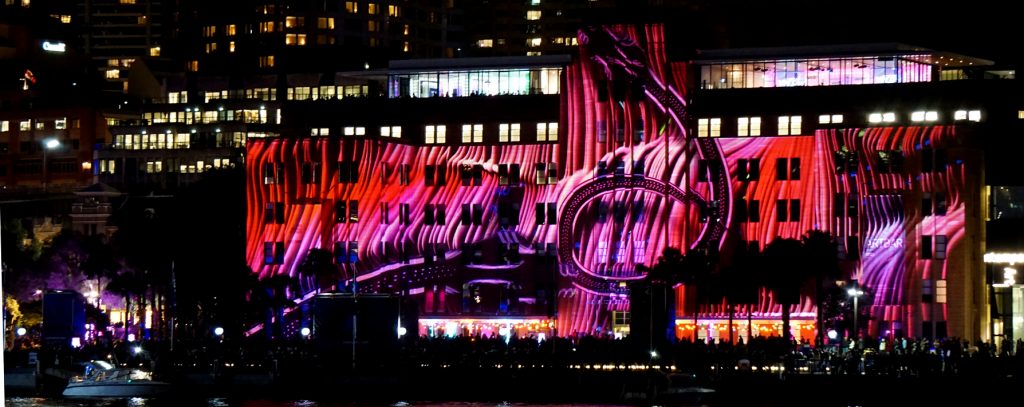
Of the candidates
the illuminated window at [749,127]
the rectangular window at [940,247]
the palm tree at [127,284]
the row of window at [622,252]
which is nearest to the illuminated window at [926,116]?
the rectangular window at [940,247]

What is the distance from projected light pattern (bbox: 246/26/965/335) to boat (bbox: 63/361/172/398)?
31073 mm

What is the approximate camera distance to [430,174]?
115 m

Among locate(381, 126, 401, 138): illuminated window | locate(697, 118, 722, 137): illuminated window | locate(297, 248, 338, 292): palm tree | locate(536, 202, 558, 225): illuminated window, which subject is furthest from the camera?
locate(381, 126, 401, 138): illuminated window

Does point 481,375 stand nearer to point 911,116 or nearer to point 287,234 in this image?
point 287,234

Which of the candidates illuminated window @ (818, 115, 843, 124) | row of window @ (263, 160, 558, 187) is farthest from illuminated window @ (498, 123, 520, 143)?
illuminated window @ (818, 115, 843, 124)

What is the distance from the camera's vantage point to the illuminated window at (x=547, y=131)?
116 m

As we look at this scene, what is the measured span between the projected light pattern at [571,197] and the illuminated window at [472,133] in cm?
291

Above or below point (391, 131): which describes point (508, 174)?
below

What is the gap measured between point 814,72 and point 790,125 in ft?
18.0

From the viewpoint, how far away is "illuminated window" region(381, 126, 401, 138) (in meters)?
120

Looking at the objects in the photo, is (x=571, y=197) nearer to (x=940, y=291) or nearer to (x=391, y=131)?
(x=391, y=131)

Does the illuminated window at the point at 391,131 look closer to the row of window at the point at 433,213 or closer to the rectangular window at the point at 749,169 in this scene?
the row of window at the point at 433,213

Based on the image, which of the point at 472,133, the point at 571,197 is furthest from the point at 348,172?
the point at 571,197

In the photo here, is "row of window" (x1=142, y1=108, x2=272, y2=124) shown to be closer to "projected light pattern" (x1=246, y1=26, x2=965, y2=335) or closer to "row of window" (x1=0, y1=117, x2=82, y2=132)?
"row of window" (x1=0, y1=117, x2=82, y2=132)
